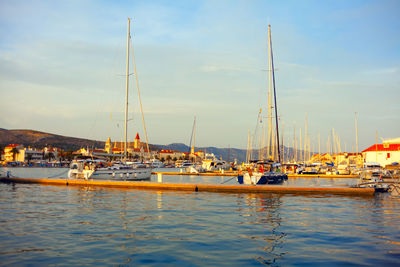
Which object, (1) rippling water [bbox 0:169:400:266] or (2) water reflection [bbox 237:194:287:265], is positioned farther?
(2) water reflection [bbox 237:194:287:265]

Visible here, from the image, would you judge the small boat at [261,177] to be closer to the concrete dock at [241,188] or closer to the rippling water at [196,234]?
the concrete dock at [241,188]

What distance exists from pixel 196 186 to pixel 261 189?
6.58 meters

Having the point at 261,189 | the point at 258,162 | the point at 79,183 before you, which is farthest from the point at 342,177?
the point at 79,183

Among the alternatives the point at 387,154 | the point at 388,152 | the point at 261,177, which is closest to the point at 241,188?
the point at 261,177

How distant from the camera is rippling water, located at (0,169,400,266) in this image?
1088 cm

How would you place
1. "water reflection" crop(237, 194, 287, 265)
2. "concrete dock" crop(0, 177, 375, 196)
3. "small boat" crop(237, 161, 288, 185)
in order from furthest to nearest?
1. "small boat" crop(237, 161, 288, 185)
2. "concrete dock" crop(0, 177, 375, 196)
3. "water reflection" crop(237, 194, 287, 265)

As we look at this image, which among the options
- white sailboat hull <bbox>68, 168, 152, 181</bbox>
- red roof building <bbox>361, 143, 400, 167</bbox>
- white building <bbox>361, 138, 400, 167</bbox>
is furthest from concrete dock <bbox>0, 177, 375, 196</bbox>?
red roof building <bbox>361, 143, 400, 167</bbox>

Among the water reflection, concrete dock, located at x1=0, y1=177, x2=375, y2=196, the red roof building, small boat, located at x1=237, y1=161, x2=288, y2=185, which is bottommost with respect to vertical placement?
the water reflection

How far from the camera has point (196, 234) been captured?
14.3 meters

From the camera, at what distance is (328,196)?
1179 inches

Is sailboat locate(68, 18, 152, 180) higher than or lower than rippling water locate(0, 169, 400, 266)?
higher

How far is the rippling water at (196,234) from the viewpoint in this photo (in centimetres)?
1088

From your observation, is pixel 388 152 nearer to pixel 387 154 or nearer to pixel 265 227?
pixel 387 154

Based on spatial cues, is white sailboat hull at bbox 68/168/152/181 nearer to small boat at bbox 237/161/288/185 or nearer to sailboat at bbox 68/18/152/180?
sailboat at bbox 68/18/152/180
